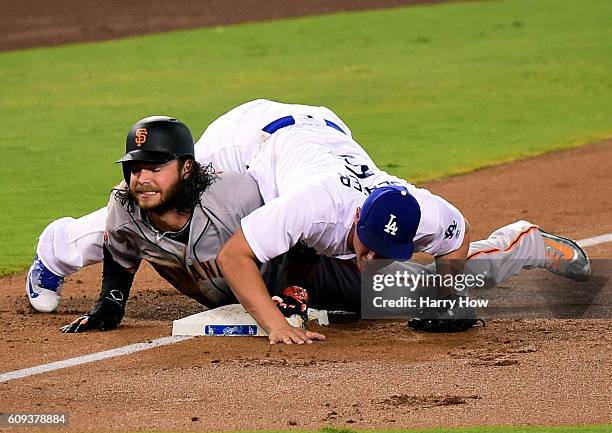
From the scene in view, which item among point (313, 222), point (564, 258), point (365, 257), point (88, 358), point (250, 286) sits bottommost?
point (88, 358)

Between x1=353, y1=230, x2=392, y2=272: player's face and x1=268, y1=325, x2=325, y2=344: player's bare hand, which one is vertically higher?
x1=353, y1=230, x2=392, y2=272: player's face

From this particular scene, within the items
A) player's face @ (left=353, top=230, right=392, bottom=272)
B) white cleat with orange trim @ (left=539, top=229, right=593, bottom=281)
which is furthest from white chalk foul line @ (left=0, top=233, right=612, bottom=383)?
white cleat with orange trim @ (left=539, top=229, right=593, bottom=281)

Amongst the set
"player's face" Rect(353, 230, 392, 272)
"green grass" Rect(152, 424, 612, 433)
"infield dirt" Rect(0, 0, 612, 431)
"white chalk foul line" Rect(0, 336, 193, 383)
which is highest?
"player's face" Rect(353, 230, 392, 272)

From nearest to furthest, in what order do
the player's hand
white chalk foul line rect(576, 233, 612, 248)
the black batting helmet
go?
the black batting helmet
the player's hand
white chalk foul line rect(576, 233, 612, 248)

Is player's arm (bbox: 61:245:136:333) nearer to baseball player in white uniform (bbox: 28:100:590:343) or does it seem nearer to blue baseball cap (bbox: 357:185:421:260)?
baseball player in white uniform (bbox: 28:100:590:343)

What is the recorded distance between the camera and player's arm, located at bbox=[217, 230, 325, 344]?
5703 millimetres

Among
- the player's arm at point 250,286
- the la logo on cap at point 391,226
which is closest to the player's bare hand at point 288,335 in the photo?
the player's arm at point 250,286

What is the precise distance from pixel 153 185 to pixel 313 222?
0.80 metres

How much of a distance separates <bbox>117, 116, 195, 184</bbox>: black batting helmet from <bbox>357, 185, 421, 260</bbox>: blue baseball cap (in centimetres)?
96

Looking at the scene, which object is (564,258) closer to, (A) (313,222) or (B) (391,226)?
(B) (391,226)

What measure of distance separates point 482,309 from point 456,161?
434cm

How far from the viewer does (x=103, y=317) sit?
6301 millimetres

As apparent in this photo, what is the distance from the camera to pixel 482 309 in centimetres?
667

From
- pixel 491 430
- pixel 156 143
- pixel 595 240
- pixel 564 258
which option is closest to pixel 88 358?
pixel 156 143
